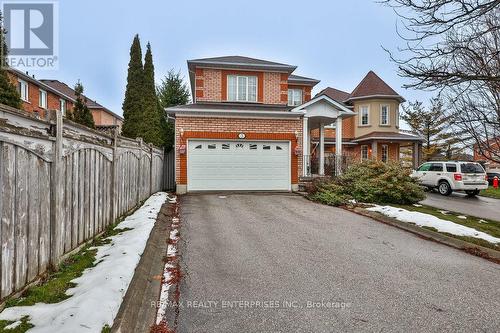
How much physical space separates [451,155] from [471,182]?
1855 cm

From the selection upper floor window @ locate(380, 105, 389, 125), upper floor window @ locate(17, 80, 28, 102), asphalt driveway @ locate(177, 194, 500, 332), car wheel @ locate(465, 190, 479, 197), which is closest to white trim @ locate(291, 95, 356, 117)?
car wheel @ locate(465, 190, 479, 197)

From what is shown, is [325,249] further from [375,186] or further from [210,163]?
Answer: [210,163]

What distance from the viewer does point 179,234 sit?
6598 mm

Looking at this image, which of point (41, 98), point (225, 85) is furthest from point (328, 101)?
point (41, 98)

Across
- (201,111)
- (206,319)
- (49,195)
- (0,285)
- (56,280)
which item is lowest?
(206,319)

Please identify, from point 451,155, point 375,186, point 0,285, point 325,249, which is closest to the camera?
point 0,285

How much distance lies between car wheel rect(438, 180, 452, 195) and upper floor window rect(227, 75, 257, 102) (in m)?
10.5

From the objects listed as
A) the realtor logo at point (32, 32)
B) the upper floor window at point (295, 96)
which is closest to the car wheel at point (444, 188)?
the upper floor window at point (295, 96)

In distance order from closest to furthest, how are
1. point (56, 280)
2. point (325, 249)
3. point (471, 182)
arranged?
point (56, 280), point (325, 249), point (471, 182)

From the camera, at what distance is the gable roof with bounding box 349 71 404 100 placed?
987 inches

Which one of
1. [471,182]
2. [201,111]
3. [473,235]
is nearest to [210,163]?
[201,111]

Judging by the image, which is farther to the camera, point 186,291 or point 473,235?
point 473,235

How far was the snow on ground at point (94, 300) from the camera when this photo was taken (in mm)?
2635

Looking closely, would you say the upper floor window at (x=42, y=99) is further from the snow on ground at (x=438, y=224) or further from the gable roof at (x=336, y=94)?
the snow on ground at (x=438, y=224)
